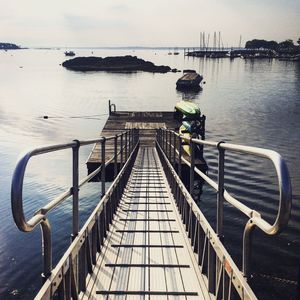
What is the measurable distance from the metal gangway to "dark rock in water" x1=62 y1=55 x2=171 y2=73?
123m

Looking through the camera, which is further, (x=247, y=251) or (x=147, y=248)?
(x=147, y=248)

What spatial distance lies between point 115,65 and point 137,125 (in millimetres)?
110780

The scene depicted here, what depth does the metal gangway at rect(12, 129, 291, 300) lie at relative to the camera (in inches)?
108

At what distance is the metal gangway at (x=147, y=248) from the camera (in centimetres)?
274

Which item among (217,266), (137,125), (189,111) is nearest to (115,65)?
(137,125)

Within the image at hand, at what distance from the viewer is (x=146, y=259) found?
5316 millimetres

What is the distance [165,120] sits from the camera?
1314 inches

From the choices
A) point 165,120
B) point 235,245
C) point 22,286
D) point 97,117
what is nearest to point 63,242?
point 22,286

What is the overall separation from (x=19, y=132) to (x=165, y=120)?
1407cm

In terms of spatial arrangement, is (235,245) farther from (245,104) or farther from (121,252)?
(245,104)

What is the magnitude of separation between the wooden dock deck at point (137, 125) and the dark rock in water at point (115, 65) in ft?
310

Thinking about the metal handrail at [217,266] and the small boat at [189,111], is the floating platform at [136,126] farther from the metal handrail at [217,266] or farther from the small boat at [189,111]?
the metal handrail at [217,266]

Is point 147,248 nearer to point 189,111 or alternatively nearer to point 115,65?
point 189,111

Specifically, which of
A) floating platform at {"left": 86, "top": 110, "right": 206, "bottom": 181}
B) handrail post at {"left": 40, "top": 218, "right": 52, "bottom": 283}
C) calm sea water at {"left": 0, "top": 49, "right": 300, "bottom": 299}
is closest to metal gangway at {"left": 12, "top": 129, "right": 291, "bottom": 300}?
handrail post at {"left": 40, "top": 218, "right": 52, "bottom": 283}
